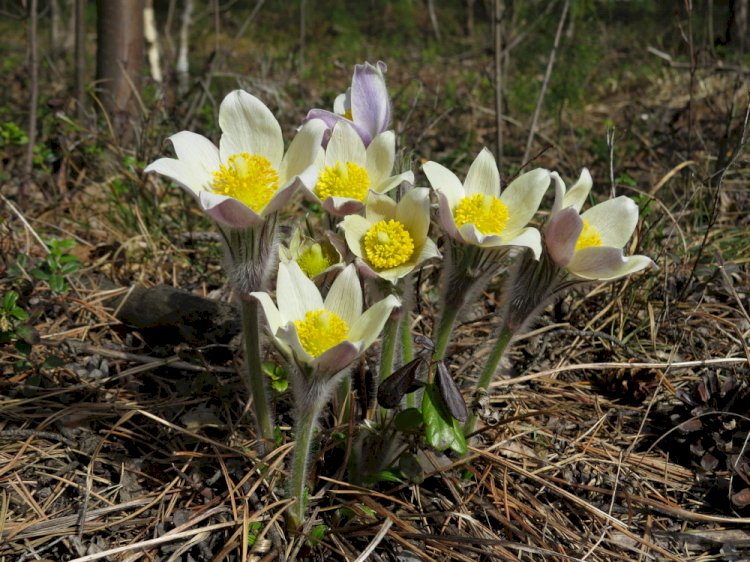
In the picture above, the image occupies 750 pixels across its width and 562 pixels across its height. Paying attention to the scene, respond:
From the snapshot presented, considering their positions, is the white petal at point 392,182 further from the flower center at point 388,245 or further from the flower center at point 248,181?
the flower center at point 248,181

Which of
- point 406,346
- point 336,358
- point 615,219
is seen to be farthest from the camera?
point 406,346

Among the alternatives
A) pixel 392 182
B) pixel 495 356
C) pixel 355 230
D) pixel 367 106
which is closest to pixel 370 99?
pixel 367 106

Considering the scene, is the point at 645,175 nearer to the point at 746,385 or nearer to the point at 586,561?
the point at 746,385

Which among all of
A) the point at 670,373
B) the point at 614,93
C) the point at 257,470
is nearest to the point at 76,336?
the point at 257,470

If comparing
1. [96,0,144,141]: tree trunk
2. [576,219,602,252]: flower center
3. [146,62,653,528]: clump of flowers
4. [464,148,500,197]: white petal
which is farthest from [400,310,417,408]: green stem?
[96,0,144,141]: tree trunk

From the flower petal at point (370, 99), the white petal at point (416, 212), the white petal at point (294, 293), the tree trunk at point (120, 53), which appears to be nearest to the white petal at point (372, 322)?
the white petal at point (294, 293)

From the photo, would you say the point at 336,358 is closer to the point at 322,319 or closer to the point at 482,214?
the point at 322,319
